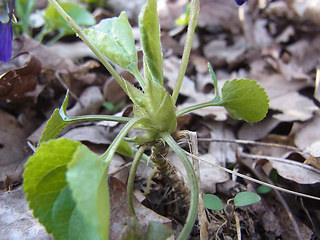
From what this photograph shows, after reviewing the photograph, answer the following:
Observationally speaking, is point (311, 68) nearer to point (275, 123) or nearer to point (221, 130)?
point (275, 123)

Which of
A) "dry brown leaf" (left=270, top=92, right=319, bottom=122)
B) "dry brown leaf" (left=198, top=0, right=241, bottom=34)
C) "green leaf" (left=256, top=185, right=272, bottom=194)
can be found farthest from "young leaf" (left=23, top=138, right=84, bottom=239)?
"dry brown leaf" (left=198, top=0, right=241, bottom=34)

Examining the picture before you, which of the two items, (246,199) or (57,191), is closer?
(57,191)

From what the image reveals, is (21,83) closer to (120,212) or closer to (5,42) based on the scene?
(5,42)

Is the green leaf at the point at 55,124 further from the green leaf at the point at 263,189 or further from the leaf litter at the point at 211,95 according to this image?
the green leaf at the point at 263,189

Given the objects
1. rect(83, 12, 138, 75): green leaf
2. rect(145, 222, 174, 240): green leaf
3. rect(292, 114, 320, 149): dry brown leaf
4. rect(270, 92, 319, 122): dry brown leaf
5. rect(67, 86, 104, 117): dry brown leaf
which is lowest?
rect(292, 114, 320, 149): dry brown leaf

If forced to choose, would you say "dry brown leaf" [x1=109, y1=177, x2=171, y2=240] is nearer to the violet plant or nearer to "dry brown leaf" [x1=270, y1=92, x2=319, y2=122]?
the violet plant

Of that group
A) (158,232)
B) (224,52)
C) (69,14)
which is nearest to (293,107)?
(224,52)

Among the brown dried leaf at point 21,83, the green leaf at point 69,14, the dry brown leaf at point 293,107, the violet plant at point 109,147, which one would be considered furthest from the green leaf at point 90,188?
the green leaf at point 69,14
